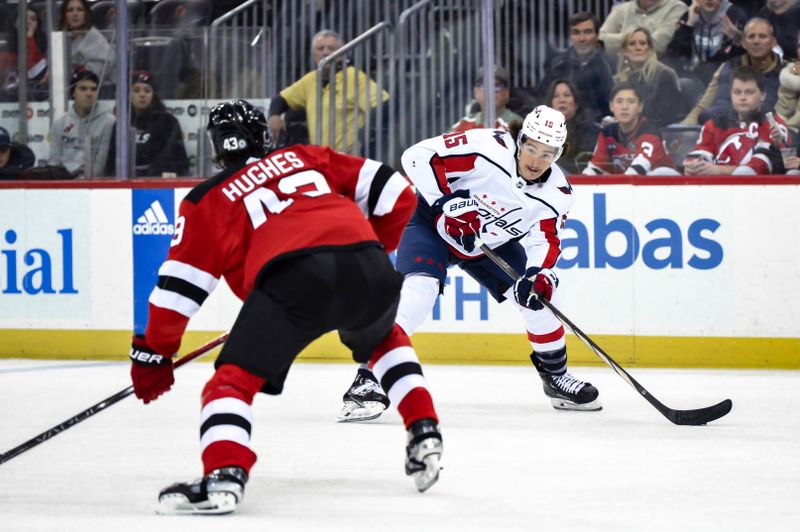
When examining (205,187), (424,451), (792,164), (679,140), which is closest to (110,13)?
(679,140)

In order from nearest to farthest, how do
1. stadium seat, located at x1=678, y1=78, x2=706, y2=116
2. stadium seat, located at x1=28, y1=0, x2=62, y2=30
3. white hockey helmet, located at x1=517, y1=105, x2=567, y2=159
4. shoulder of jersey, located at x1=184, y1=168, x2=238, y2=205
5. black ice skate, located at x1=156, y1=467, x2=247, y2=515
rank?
black ice skate, located at x1=156, y1=467, x2=247, y2=515, shoulder of jersey, located at x1=184, y1=168, x2=238, y2=205, white hockey helmet, located at x1=517, y1=105, x2=567, y2=159, stadium seat, located at x1=678, y1=78, x2=706, y2=116, stadium seat, located at x1=28, y1=0, x2=62, y2=30

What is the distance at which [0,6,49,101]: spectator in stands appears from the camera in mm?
6684

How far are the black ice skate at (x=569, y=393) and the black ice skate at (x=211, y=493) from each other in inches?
85.3

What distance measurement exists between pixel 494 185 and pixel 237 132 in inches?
73.7

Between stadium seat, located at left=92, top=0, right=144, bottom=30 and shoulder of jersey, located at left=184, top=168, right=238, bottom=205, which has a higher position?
stadium seat, located at left=92, top=0, right=144, bottom=30

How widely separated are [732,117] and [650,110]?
0.38m

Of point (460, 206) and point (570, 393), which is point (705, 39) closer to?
point (460, 206)

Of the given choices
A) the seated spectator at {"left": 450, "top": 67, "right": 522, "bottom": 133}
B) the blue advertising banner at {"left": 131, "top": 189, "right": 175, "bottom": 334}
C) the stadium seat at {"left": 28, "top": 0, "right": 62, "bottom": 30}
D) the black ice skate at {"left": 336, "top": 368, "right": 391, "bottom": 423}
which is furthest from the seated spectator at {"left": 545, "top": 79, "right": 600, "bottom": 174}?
the stadium seat at {"left": 28, "top": 0, "right": 62, "bottom": 30}

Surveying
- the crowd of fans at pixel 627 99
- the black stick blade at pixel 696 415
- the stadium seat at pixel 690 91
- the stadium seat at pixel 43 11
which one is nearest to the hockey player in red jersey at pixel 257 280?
the black stick blade at pixel 696 415

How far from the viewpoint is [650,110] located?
6.32 metres

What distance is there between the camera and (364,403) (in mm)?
4578

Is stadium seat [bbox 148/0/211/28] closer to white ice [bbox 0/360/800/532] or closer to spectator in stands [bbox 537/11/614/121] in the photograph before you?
Result: spectator in stands [bbox 537/11/614/121]

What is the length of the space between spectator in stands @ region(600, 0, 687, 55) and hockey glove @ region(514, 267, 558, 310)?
2.09m

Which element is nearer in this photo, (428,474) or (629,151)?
(428,474)
